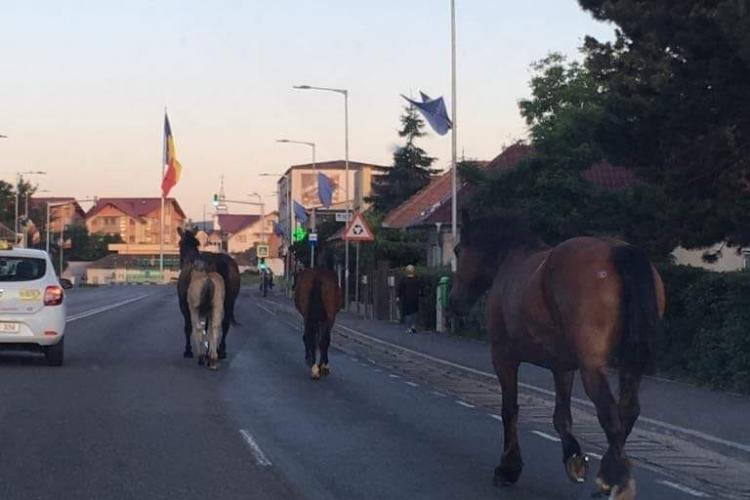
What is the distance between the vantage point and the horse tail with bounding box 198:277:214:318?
1948 cm

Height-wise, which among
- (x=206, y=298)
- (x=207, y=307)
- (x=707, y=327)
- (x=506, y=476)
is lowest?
(x=506, y=476)

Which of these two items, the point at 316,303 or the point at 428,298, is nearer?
the point at 316,303

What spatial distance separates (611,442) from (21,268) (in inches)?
522

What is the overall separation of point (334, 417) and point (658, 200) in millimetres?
8304

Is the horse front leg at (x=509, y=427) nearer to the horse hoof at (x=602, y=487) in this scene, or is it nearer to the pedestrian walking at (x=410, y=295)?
the horse hoof at (x=602, y=487)

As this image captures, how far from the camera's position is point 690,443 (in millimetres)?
12414

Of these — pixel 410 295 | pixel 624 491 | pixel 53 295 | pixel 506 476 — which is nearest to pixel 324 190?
pixel 410 295

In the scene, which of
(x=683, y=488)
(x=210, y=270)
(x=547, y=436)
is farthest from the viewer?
(x=210, y=270)

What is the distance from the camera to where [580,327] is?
8570mm

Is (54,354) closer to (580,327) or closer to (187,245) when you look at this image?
(187,245)

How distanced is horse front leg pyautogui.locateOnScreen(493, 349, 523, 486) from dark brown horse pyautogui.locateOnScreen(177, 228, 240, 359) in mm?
11008

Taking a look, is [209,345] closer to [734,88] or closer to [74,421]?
[74,421]

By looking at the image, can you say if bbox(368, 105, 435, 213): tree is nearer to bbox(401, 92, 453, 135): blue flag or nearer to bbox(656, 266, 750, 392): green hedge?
bbox(401, 92, 453, 135): blue flag

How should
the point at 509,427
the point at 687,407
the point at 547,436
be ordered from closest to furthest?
1. the point at 509,427
2. the point at 547,436
3. the point at 687,407
